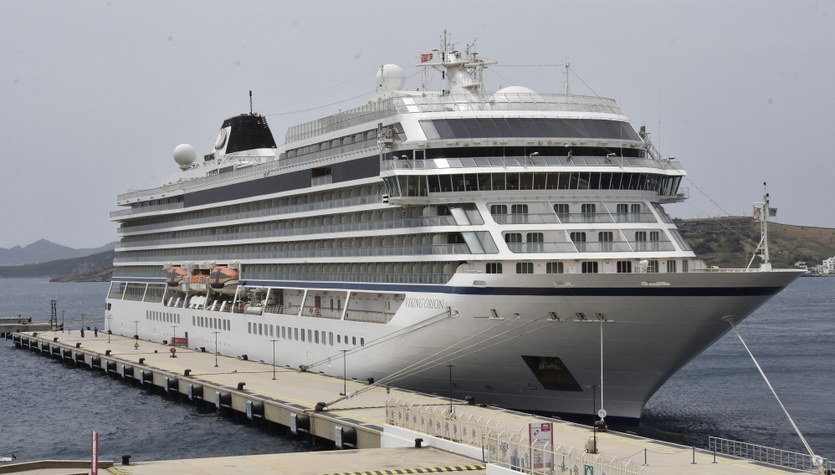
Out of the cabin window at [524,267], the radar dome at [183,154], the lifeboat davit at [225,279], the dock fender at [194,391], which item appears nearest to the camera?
the cabin window at [524,267]

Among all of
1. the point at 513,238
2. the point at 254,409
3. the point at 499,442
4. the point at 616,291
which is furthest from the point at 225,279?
the point at 499,442

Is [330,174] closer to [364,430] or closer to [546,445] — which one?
[364,430]

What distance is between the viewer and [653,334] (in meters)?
37.3

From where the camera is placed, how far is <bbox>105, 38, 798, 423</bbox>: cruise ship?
123 feet

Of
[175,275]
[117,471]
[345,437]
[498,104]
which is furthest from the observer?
[175,275]

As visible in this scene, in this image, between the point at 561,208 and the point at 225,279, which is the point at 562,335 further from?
the point at 225,279

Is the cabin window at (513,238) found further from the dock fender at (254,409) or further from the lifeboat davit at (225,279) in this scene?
the lifeboat davit at (225,279)

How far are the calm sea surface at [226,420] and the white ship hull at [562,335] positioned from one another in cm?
456

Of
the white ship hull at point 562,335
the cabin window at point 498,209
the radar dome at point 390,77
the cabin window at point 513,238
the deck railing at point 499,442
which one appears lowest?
the deck railing at point 499,442

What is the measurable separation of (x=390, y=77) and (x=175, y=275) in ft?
77.1

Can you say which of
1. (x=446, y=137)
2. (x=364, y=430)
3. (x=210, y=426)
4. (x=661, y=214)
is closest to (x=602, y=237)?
(x=661, y=214)

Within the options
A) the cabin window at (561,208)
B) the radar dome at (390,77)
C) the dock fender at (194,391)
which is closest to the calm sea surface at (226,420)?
the dock fender at (194,391)

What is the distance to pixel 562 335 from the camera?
38125 mm

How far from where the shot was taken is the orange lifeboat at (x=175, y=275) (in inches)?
2755
